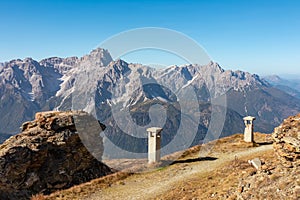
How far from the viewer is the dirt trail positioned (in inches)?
860

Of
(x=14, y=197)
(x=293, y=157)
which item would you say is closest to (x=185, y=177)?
(x=293, y=157)

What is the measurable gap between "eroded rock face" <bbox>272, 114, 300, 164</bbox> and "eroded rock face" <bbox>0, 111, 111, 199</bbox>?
18939 millimetres

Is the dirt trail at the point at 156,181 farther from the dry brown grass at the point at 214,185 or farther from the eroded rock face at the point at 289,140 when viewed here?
the eroded rock face at the point at 289,140

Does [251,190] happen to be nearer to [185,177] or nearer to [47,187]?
[185,177]

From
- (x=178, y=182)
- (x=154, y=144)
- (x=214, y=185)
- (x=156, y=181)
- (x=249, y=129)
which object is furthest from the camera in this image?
(x=249, y=129)

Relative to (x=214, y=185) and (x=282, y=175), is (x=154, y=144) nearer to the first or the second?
(x=214, y=185)

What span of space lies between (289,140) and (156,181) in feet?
37.2

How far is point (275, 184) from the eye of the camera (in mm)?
13953

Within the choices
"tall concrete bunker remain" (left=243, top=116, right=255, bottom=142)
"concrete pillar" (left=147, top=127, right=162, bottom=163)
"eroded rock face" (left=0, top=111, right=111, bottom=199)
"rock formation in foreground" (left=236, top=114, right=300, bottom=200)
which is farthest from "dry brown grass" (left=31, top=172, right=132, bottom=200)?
"tall concrete bunker remain" (left=243, top=116, right=255, bottom=142)

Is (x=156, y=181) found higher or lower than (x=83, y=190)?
higher

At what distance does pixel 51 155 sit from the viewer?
100ft

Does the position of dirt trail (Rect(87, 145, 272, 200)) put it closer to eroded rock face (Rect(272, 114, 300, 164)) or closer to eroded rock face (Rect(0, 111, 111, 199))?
eroded rock face (Rect(0, 111, 111, 199))

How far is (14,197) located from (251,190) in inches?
682

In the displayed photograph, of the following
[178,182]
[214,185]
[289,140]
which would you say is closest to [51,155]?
[178,182]
